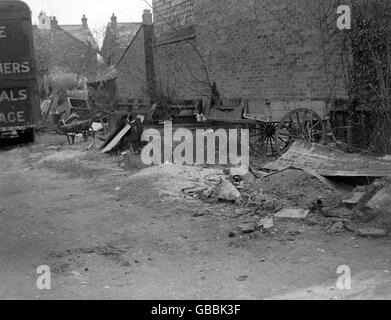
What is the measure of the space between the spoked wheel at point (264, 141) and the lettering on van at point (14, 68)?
4.91 m

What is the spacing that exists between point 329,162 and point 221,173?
6.25ft

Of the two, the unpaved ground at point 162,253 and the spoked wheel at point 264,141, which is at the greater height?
the spoked wheel at point 264,141

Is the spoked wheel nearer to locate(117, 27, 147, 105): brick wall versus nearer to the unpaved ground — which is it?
the unpaved ground

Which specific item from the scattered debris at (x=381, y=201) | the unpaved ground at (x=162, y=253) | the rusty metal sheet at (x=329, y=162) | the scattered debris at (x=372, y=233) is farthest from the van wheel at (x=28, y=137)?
the scattered debris at (x=372, y=233)

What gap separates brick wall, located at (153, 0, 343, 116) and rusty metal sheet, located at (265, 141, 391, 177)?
2.39 meters

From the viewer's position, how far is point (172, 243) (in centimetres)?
600

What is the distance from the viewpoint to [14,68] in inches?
303

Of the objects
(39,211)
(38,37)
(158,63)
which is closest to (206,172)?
(39,211)

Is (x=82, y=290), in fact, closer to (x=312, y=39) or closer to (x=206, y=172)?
(x=206, y=172)

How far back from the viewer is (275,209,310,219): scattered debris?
255 inches

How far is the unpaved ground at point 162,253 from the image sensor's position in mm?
4570

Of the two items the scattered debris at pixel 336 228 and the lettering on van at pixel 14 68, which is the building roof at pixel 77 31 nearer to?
the lettering on van at pixel 14 68

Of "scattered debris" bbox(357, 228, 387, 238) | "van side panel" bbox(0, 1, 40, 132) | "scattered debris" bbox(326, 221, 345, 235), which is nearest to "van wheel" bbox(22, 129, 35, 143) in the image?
"van side panel" bbox(0, 1, 40, 132)

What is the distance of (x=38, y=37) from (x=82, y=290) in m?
30.7
